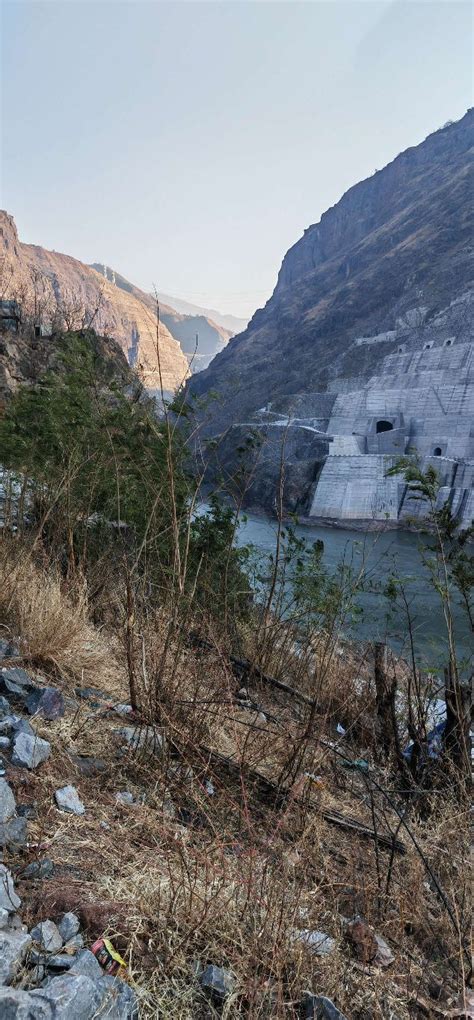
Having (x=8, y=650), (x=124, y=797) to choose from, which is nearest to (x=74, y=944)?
(x=124, y=797)

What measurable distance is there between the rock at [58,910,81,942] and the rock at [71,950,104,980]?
76mm

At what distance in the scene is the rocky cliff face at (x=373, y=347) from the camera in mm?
31389

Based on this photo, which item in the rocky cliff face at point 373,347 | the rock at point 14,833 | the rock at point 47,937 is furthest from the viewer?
the rocky cliff face at point 373,347

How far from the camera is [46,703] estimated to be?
238cm

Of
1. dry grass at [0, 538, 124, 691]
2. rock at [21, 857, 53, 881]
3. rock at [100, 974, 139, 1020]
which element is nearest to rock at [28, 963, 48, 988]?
rock at [100, 974, 139, 1020]

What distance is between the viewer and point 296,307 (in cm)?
9238

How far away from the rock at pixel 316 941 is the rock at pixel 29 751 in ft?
3.27

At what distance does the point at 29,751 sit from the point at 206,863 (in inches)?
30.6

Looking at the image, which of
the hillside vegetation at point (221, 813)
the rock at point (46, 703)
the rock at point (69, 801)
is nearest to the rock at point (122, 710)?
the hillside vegetation at point (221, 813)

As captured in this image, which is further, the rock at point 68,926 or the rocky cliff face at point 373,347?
the rocky cliff face at point 373,347

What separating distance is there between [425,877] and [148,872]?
1302 millimetres

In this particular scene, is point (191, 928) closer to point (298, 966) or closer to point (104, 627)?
point (298, 966)

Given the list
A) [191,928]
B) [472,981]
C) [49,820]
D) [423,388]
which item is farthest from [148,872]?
[423,388]

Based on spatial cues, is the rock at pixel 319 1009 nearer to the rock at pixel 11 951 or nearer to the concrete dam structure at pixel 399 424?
the rock at pixel 11 951
